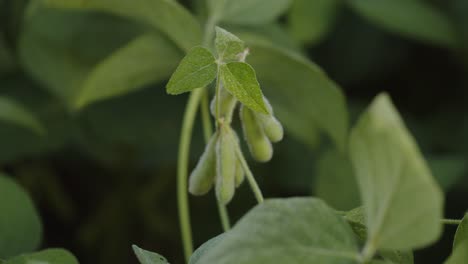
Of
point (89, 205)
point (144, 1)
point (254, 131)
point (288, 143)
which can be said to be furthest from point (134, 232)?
point (254, 131)

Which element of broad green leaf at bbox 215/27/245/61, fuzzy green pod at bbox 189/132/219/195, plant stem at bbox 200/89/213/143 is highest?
broad green leaf at bbox 215/27/245/61

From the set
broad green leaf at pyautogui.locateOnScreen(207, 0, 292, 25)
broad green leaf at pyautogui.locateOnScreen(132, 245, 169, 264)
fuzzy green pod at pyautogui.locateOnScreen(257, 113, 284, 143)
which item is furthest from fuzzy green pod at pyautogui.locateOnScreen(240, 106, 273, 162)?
broad green leaf at pyautogui.locateOnScreen(207, 0, 292, 25)

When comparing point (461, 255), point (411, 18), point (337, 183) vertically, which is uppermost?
point (461, 255)

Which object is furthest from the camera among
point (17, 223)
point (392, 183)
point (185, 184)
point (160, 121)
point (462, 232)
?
point (160, 121)

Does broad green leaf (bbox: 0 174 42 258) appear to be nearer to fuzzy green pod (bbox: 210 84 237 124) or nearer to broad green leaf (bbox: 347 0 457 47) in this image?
fuzzy green pod (bbox: 210 84 237 124)

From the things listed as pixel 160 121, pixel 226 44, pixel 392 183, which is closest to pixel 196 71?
pixel 226 44

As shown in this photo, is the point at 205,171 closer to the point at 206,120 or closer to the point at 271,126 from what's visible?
the point at 271,126

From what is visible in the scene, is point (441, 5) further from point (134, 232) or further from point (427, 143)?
point (134, 232)
